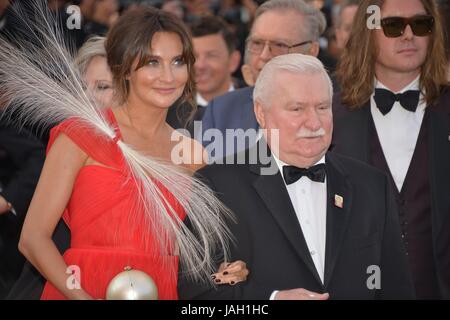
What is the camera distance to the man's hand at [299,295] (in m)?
3.59

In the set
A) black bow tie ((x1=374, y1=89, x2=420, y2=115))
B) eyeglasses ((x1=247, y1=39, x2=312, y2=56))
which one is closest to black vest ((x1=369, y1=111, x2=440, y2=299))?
black bow tie ((x1=374, y1=89, x2=420, y2=115))

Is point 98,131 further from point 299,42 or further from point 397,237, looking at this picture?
point 299,42

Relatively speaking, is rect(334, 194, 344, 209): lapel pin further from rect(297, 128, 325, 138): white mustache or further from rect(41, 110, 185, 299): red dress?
rect(41, 110, 185, 299): red dress

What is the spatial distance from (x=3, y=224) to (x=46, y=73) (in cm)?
156

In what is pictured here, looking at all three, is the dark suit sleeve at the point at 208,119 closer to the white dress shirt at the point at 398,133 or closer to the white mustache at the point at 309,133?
the white dress shirt at the point at 398,133

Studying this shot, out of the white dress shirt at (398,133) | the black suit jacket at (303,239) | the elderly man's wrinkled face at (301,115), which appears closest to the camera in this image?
the black suit jacket at (303,239)

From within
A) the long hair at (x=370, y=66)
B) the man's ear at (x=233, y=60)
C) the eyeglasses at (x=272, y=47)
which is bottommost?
the long hair at (x=370, y=66)

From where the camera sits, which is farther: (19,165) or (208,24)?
(208,24)

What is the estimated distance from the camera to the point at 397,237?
399cm

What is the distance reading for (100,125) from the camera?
4199 mm

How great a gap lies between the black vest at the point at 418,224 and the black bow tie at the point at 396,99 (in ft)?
1.06

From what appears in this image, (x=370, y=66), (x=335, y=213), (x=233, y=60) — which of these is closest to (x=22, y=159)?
(x=370, y=66)

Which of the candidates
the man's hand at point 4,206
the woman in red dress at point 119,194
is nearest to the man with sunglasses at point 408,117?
the woman in red dress at point 119,194
